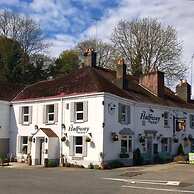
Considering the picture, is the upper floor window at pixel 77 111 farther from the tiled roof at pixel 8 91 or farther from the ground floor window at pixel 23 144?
the tiled roof at pixel 8 91

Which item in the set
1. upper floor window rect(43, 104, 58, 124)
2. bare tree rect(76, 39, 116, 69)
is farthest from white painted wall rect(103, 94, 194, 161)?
bare tree rect(76, 39, 116, 69)

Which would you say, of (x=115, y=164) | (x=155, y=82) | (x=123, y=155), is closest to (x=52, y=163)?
(x=115, y=164)

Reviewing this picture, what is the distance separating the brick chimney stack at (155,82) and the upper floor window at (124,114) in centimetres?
671

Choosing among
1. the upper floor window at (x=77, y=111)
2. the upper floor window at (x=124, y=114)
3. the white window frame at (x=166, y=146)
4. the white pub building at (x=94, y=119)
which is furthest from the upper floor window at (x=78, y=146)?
the white window frame at (x=166, y=146)

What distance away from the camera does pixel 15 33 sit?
60.3 meters

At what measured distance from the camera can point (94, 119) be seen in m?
32.0

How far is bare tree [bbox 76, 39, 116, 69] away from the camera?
196 feet

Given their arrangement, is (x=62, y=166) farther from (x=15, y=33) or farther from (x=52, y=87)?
(x=15, y=33)

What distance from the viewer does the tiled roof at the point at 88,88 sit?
33500mm

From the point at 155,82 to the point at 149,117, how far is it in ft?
15.7

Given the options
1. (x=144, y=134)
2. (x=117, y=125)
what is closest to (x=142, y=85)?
(x=144, y=134)

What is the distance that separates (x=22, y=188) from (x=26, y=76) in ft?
134

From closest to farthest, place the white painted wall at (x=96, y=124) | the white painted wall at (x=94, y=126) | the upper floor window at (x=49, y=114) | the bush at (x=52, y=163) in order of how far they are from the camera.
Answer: the white painted wall at (x=94, y=126), the white painted wall at (x=96, y=124), the bush at (x=52, y=163), the upper floor window at (x=49, y=114)

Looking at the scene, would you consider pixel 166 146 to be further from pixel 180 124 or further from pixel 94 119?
pixel 94 119
